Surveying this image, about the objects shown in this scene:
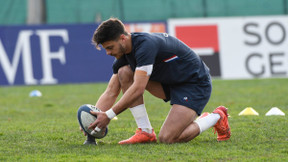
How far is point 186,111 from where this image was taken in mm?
5832

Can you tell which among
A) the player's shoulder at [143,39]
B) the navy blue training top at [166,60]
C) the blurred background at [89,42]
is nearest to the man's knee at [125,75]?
the navy blue training top at [166,60]

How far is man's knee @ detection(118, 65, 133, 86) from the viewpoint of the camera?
230 inches

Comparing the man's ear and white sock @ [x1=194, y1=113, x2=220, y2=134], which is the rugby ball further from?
white sock @ [x1=194, y1=113, x2=220, y2=134]

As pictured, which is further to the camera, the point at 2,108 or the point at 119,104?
the point at 2,108

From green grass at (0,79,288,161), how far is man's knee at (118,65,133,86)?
2.15 ft

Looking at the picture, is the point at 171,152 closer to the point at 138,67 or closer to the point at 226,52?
the point at 138,67

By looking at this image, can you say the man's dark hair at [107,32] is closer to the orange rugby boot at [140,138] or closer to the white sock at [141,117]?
the white sock at [141,117]

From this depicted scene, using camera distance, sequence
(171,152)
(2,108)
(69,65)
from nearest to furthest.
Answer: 1. (171,152)
2. (2,108)
3. (69,65)

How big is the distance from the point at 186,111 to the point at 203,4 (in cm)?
1561

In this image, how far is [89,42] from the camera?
51.5ft

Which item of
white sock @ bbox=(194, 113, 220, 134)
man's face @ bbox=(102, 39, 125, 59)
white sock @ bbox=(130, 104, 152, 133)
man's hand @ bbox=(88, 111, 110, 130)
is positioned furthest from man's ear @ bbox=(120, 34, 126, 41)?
white sock @ bbox=(194, 113, 220, 134)

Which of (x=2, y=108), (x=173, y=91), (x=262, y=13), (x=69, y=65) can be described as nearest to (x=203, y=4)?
(x=262, y=13)

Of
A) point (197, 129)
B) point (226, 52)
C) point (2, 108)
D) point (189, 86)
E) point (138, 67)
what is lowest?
point (226, 52)

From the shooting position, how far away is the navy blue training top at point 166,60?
549 centimetres
